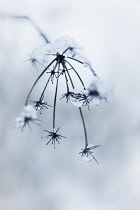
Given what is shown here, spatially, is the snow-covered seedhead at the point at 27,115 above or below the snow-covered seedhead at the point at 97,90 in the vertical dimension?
below

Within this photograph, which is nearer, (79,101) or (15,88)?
(79,101)

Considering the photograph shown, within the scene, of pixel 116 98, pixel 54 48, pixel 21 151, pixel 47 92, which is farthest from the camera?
pixel 21 151

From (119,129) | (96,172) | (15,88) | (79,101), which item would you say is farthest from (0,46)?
(96,172)

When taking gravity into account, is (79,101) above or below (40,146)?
below

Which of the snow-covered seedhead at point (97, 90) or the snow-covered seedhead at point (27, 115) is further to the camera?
the snow-covered seedhead at point (27, 115)

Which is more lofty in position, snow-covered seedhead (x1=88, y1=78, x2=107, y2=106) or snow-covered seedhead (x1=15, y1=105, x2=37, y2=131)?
snow-covered seedhead (x1=88, y1=78, x2=107, y2=106)

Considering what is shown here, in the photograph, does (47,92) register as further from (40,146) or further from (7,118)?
(40,146)

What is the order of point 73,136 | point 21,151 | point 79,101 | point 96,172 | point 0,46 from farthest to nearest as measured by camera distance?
point 96,172 → point 21,151 → point 73,136 → point 0,46 → point 79,101

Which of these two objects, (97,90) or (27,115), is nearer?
(97,90)

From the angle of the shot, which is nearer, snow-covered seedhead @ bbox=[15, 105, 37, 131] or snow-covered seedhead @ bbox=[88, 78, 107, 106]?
snow-covered seedhead @ bbox=[88, 78, 107, 106]

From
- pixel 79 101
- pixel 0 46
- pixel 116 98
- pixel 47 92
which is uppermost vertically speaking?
pixel 116 98
